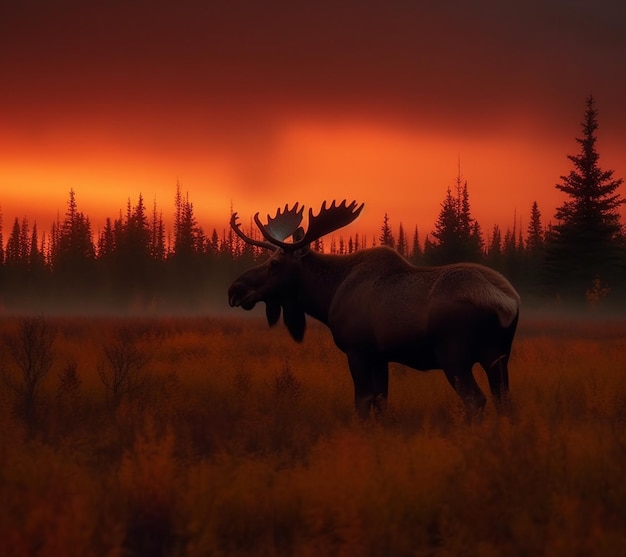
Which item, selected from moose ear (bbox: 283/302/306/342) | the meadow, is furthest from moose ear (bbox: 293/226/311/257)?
the meadow

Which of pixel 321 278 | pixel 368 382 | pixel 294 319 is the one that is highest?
pixel 321 278

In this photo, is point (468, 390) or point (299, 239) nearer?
point (468, 390)

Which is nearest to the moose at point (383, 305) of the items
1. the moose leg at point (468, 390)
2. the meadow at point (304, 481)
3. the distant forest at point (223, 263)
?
the moose leg at point (468, 390)

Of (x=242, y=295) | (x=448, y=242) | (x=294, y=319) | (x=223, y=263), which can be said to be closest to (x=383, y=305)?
(x=294, y=319)

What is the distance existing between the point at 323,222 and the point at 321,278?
772mm

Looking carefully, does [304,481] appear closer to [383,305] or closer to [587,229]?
[383,305]

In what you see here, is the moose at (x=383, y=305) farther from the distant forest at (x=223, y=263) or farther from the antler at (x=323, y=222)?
the distant forest at (x=223, y=263)

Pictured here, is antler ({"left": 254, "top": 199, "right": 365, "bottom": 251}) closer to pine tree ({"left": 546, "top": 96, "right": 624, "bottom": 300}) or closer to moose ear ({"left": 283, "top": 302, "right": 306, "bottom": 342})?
moose ear ({"left": 283, "top": 302, "right": 306, "bottom": 342})

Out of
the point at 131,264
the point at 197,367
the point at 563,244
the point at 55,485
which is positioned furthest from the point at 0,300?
the point at 55,485

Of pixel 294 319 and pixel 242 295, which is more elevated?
pixel 242 295

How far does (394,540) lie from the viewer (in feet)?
14.3

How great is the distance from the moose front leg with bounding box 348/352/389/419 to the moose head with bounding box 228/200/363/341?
1.39 meters

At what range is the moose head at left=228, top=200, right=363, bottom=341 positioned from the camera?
31.0 ft

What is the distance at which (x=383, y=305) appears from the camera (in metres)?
8.21
